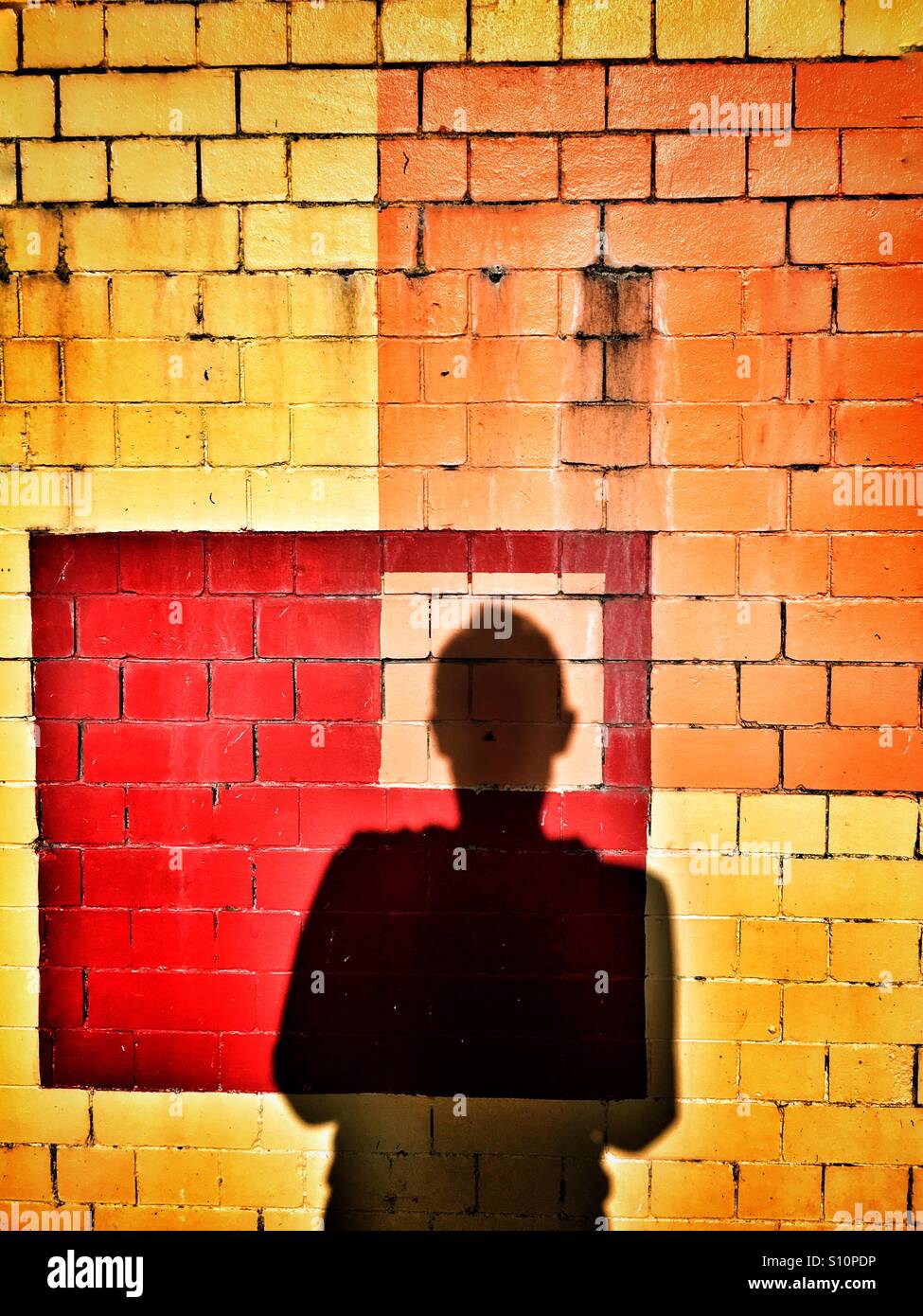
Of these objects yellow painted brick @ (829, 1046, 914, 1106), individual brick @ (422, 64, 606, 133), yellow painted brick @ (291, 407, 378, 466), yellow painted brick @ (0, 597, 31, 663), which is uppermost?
individual brick @ (422, 64, 606, 133)

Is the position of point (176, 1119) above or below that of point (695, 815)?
below

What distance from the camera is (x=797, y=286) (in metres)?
1.89

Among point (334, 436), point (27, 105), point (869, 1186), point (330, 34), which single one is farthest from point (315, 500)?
point (869, 1186)

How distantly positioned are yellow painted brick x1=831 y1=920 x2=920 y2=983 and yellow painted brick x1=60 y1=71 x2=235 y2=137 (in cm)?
287

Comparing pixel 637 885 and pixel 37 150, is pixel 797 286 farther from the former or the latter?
pixel 37 150

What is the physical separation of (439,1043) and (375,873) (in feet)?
1.76

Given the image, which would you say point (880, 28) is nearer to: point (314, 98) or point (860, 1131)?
point (314, 98)

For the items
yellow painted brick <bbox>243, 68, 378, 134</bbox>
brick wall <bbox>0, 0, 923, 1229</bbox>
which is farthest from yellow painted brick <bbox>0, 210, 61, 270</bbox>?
yellow painted brick <bbox>243, 68, 378, 134</bbox>

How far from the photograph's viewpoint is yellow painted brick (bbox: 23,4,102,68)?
1929mm

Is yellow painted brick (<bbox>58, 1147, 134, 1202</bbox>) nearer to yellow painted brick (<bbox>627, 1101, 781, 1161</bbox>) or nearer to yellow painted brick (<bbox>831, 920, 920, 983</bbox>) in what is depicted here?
yellow painted brick (<bbox>627, 1101, 781, 1161</bbox>)

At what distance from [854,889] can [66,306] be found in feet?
9.20

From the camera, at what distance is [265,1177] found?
2.05 m

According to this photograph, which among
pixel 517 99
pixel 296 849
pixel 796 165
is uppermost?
pixel 517 99

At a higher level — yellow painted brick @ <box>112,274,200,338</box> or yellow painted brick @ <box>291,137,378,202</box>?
yellow painted brick @ <box>291,137,378,202</box>
